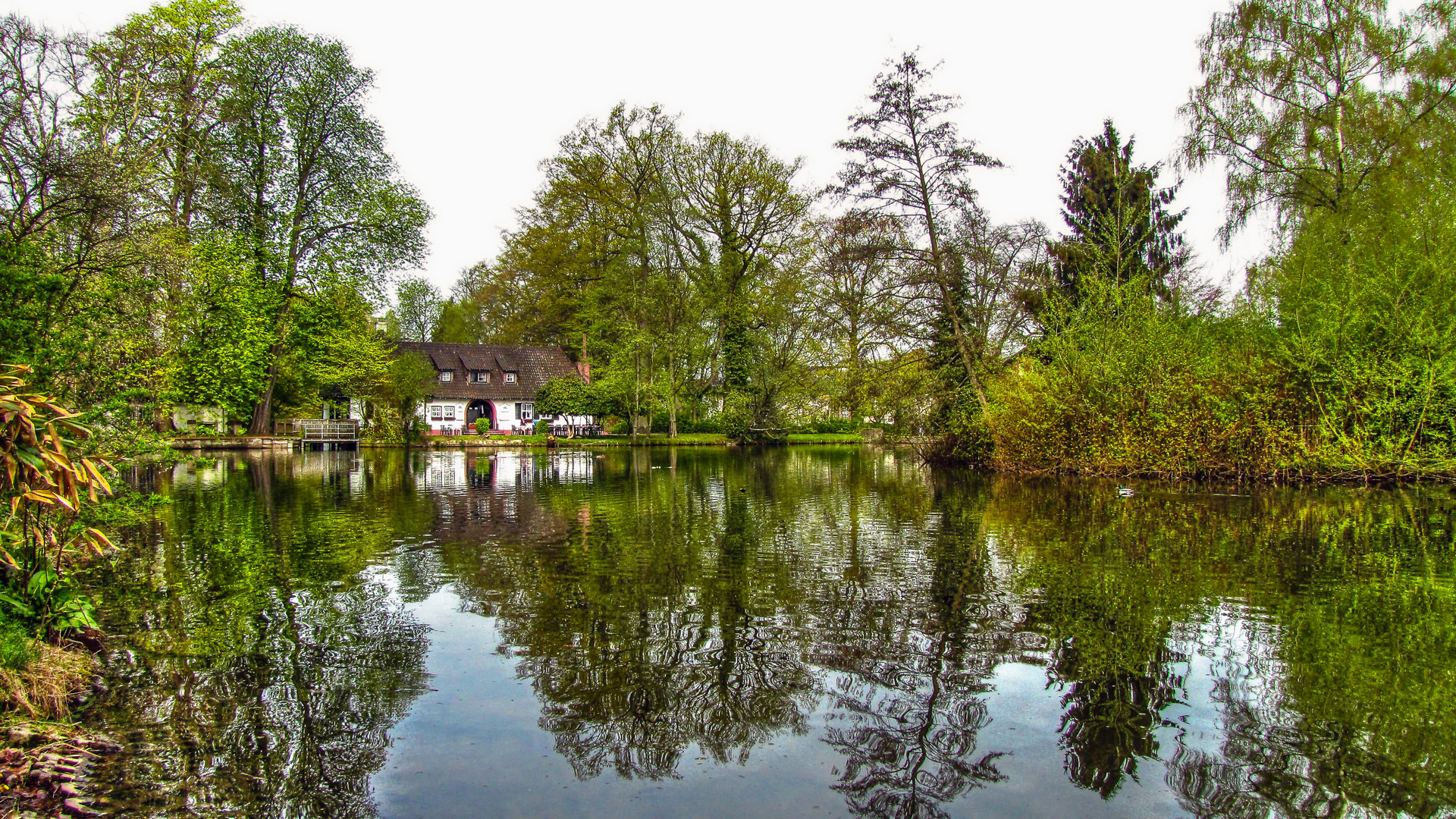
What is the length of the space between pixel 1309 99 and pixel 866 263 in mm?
12509

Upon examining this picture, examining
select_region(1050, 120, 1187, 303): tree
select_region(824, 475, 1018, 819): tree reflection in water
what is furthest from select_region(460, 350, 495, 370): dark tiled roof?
select_region(824, 475, 1018, 819): tree reflection in water

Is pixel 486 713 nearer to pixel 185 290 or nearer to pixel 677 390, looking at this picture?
pixel 185 290

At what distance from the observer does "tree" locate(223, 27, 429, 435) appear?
113 ft

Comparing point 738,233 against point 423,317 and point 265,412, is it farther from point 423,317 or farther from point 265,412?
point 423,317

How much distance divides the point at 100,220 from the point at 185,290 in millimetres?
6911

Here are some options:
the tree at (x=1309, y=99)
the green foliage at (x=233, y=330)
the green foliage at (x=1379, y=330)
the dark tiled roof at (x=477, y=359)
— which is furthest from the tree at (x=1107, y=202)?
the dark tiled roof at (x=477, y=359)

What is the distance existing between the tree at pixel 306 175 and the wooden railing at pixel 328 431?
4.41 metres

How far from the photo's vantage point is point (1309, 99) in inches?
827

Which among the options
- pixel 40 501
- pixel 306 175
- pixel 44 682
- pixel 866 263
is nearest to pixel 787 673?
pixel 40 501

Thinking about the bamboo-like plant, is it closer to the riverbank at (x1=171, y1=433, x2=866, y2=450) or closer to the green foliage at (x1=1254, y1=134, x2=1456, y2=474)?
the green foliage at (x1=1254, y1=134, x2=1456, y2=474)

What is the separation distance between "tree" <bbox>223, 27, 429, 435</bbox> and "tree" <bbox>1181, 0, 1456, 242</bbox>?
1339 inches

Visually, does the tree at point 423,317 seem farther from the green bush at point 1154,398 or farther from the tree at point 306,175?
the green bush at point 1154,398

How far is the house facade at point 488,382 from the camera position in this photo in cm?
5900

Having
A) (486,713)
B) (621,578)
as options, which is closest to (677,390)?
(621,578)
